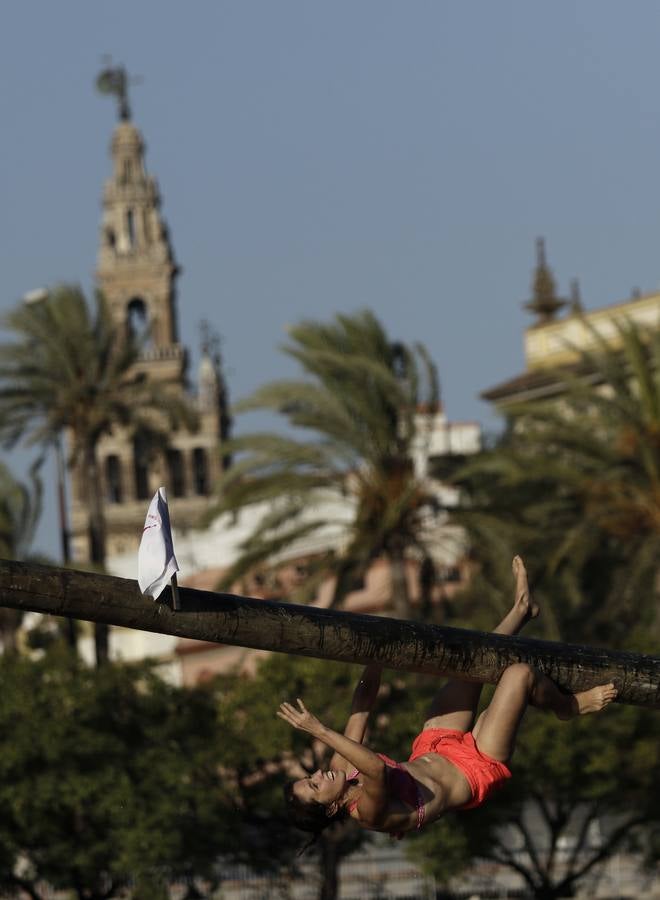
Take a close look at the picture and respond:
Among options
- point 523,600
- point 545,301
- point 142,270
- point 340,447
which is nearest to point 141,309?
point 142,270

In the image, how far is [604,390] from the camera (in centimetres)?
5675

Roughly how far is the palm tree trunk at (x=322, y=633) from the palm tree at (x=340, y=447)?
26.1 metres

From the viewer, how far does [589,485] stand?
3456cm

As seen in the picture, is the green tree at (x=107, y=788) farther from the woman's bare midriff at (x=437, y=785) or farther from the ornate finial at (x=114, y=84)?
the ornate finial at (x=114, y=84)

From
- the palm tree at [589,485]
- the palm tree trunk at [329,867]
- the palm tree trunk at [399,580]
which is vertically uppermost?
the palm tree at [589,485]

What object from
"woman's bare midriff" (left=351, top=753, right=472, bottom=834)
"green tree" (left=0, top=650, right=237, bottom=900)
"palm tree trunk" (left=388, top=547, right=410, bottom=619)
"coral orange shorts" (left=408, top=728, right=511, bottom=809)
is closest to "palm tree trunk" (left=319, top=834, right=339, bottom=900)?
"green tree" (left=0, top=650, right=237, bottom=900)

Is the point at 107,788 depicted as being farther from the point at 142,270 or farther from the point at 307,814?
the point at 142,270

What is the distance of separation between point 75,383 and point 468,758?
34316 millimetres

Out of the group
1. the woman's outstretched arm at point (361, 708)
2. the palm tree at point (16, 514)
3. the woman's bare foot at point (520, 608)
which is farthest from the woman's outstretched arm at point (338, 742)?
the palm tree at point (16, 514)

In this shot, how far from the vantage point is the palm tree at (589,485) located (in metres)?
34.0

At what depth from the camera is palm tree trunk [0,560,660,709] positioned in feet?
24.8

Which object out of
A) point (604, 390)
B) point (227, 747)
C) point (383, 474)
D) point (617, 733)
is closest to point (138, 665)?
point (227, 747)

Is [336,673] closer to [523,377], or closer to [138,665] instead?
[138,665]

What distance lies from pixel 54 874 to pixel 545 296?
33987mm
